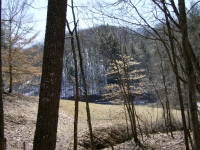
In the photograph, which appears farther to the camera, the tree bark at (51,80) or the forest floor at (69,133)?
the forest floor at (69,133)

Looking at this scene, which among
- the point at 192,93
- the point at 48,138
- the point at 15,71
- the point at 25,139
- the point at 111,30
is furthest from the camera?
the point at 15,71

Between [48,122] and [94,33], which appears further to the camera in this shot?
[94,33]

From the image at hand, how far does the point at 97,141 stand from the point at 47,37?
972cm

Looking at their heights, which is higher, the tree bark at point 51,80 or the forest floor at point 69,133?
the tree bark at point 51,80

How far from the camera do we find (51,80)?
10.1ft

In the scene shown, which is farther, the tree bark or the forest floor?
the forest floor

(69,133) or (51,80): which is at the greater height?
(51,80)

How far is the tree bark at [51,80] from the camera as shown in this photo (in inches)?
116

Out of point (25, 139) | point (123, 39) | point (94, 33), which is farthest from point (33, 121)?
point (123, 39)

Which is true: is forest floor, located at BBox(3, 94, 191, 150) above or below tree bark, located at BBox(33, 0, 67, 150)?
below

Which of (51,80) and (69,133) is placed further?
(69,133)

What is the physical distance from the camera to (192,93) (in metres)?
3.64

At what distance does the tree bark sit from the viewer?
295 cm

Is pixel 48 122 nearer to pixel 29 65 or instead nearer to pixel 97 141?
pixel 97 141
